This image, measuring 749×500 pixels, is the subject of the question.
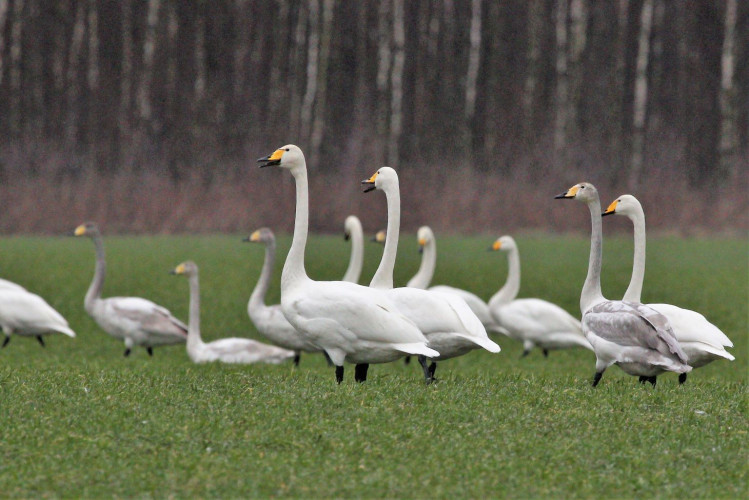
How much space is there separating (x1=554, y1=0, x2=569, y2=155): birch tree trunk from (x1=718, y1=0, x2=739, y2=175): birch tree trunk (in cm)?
401

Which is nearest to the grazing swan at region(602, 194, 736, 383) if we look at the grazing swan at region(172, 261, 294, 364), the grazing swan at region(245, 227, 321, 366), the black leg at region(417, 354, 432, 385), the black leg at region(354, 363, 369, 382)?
the black leg at region(417, 354, 432, 385)

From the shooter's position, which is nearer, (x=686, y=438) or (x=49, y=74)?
(x=686, y=438)

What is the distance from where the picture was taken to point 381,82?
102ft

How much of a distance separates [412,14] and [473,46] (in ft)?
6.35

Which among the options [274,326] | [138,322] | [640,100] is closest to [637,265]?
[274,326]

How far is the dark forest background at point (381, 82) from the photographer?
30.9 metres

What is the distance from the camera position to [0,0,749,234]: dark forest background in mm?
30922

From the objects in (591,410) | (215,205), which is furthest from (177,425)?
(215,205)

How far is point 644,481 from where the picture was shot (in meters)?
6.18

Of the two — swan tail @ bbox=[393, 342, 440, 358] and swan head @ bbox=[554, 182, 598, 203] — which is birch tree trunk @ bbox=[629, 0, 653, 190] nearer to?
swan head @ bbox=[554, 182, 598, 203]

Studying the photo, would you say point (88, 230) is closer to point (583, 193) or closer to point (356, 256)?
point (356, 256)

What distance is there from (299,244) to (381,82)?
22360 mm

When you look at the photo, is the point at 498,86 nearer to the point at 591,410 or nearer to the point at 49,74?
the point at 49,74

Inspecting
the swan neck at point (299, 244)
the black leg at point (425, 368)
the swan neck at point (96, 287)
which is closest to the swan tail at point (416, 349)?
the black leg at point (425, 368)
